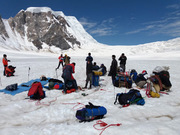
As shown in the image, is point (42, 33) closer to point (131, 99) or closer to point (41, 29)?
point (41, 29)

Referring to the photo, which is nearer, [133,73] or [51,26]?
[133,73]

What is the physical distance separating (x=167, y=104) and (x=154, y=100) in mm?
516

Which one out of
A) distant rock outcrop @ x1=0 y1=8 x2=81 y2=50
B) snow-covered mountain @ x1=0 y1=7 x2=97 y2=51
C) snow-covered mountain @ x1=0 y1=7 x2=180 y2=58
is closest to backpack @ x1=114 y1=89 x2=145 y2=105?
snow-covered mountain @ x1=0 y1=7 x2=180 y2=58

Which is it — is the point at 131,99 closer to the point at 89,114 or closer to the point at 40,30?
the point at 89,114

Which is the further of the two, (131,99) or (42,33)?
(42,33)

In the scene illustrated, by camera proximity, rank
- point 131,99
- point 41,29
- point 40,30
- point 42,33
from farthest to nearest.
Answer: point 41,29
point 40,30
point 42,33
point 131,99

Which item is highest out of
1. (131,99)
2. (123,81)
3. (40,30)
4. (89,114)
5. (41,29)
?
(41,29)

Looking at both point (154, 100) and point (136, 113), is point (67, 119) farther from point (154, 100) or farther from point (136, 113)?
point (154, 100)

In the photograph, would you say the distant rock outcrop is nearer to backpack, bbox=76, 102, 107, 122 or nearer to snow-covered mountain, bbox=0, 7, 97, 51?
snow-covered mountain, bbox=0, 7, 97, 51

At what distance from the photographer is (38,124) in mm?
3703

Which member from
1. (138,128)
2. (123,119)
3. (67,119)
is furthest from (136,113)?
(67,119)

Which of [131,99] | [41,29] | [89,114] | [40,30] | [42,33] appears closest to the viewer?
[89,114]

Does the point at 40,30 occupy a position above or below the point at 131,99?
above

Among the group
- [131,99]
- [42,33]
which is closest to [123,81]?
[131,99]
